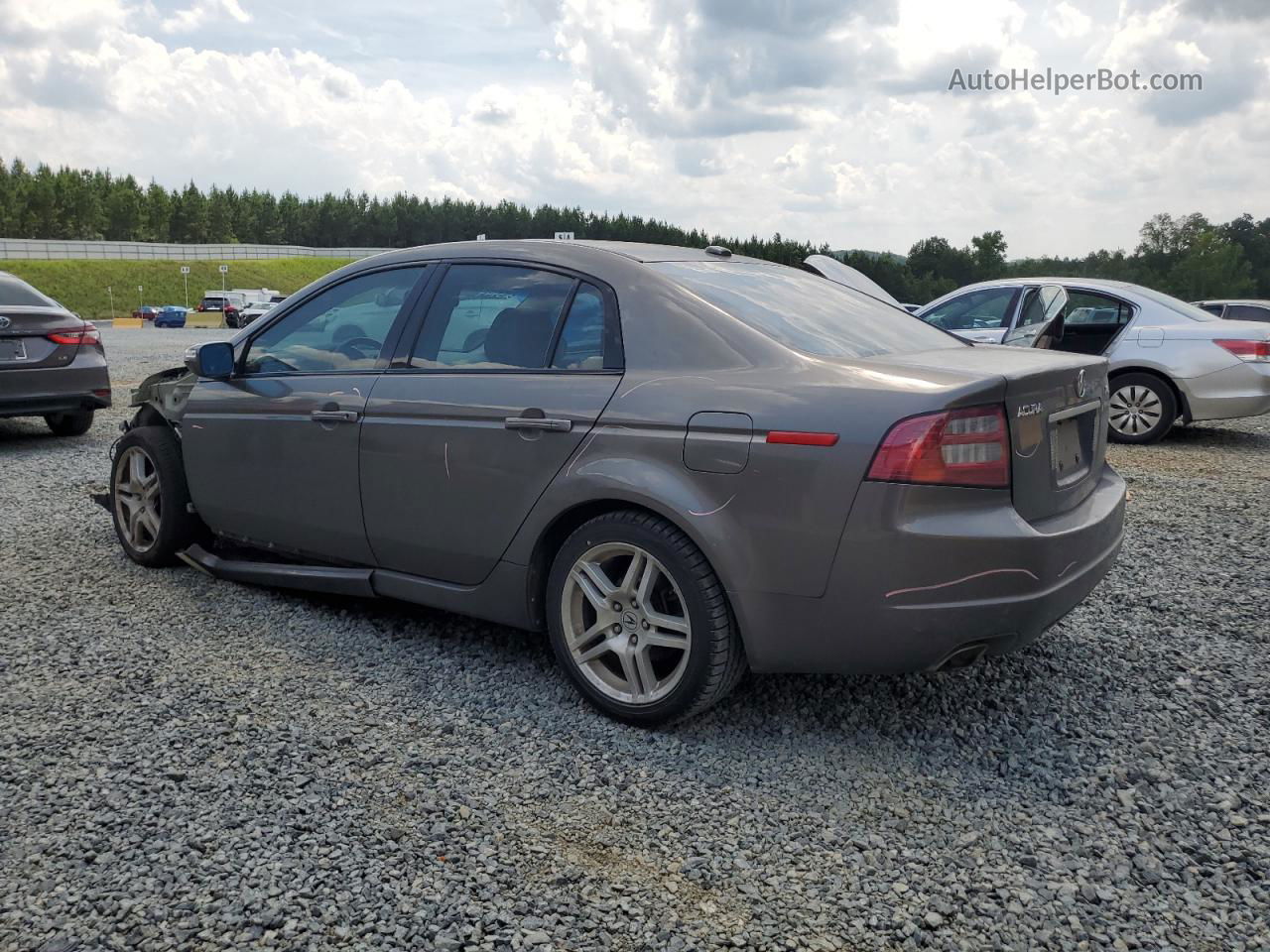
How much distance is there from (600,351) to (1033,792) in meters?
1.93

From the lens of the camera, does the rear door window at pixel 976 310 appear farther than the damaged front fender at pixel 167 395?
Yes

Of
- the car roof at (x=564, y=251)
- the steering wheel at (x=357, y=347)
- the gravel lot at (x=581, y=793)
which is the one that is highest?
the car roof at (x=564, y=251)

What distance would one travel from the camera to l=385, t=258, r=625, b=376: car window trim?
11.6ft

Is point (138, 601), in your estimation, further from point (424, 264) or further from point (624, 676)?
point (624, 676)

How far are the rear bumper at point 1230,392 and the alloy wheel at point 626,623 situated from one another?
8262mm

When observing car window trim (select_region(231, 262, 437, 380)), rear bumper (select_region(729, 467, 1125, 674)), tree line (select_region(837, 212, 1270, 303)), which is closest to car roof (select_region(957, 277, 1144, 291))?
car window trim (select_region(231, 262, 437, 380))

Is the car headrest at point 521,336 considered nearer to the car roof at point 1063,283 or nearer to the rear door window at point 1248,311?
the car roof at point 1063,283

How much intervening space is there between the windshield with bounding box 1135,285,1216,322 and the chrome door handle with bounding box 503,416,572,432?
8.66 meters

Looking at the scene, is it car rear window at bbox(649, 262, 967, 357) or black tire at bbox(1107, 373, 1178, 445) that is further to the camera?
black tire at bbox(1107, 373, 1178, 445)

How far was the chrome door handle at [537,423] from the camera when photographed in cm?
350

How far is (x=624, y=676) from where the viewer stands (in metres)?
3.56

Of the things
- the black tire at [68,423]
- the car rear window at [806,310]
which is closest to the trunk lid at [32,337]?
the black tire at [68,423]

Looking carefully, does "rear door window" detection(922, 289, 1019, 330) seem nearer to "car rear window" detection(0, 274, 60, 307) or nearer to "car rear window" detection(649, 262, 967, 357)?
"car rear window" detection(649, 262, 967, 357)

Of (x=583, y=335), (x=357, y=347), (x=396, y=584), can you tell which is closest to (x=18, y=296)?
(x=357, y=347)
